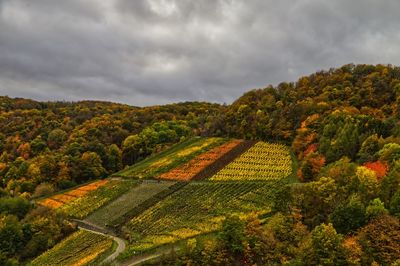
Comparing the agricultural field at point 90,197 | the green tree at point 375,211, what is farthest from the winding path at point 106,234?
the green tree at point 375,211

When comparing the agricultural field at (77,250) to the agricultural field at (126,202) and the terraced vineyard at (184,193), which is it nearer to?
the terraced vineyard at (184,193)

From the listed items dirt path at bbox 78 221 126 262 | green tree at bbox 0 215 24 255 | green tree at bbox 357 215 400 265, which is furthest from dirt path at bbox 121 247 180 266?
green tree at bbox 0 215 24 255

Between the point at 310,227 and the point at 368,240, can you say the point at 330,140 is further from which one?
the point at 368,240

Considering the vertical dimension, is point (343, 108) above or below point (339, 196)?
above

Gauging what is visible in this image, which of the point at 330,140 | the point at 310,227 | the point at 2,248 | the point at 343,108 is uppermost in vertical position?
the point at 343,108

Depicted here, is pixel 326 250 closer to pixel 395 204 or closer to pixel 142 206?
pixel 395 204

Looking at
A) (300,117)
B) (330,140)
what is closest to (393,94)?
(300,117)

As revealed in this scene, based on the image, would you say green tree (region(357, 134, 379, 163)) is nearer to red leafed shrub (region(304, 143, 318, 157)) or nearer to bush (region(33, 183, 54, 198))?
red leafed shrub (region(304, 143, 318, 157))
